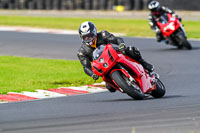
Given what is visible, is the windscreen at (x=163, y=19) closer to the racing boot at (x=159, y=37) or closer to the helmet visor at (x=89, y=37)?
the racing boot at (x=159, y=37)

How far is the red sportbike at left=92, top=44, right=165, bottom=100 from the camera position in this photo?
8.83 m

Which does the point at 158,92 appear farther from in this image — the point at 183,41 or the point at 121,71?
the point at 183,41

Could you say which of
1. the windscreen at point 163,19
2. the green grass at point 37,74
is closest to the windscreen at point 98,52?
the green grass at point 37,74

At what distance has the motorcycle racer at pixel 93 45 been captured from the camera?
9.23 m

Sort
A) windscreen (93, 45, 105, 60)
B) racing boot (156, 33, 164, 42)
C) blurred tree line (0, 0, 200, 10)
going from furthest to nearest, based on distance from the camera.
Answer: blurred tree line (0, 0, 200, 10) < racing boot (156, 33, 164, 42) < windscreen (93, 45, 105, 60)

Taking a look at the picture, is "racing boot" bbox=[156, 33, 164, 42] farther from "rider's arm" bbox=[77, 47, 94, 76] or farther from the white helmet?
the white helmet

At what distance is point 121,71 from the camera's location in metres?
8.90

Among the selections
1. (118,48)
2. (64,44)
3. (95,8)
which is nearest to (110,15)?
(95,8)

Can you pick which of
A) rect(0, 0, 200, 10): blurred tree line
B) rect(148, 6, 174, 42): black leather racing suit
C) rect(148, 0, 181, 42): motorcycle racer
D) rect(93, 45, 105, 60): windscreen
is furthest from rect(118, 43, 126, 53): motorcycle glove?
rect(0, 0, 200, 10): blurred tree line

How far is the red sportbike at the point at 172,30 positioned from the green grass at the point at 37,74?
4323 mm

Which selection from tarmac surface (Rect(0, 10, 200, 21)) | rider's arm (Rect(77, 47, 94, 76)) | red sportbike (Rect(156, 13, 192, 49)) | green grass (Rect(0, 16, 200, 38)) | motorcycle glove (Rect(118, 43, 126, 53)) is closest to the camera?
motorcycle glove (Rect(118, 43, 126, 53))

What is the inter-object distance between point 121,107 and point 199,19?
24.9 meters

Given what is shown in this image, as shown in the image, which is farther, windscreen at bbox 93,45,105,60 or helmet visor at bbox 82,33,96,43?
helmet visor at bbox 82,33,96,43

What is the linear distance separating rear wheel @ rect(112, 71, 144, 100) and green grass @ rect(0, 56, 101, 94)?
9.21 feet
